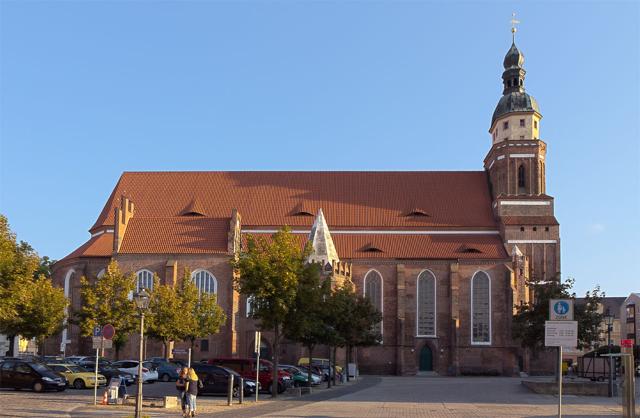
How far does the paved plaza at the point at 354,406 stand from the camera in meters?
28.9

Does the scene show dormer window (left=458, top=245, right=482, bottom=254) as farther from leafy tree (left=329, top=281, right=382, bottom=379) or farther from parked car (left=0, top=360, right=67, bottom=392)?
parked car (left=0, top=360, right=67, bottom=392)

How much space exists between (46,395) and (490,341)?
49.1 meters

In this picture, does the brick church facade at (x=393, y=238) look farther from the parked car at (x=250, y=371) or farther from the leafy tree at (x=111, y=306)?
the parked car at (x=250, y=371)

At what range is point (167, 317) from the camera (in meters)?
57.0

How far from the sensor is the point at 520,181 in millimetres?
81812

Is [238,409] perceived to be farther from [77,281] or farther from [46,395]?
[77,281]

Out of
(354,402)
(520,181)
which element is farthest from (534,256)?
(354,402)

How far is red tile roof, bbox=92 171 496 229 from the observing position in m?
82.8

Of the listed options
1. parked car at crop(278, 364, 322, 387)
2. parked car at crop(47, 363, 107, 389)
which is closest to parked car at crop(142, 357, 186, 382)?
parked car at crop(278, 364, 322, 387)

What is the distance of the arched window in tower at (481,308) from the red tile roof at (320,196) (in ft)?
22.4

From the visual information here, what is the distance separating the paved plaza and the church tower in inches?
1470

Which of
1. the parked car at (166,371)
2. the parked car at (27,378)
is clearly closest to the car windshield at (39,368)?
the parked car at (27,378)

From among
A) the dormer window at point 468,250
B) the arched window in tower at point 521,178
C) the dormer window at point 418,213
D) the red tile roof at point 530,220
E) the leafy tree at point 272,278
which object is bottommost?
the leafy tree at point 272,278

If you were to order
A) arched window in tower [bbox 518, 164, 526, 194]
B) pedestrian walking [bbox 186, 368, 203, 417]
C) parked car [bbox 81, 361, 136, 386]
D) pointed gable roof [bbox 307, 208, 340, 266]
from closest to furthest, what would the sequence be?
pedestrian walking [bbox 186, 368, 203, 417] < parked car [bbox 81, 361, 136, 386] < pointed gable roof [bbox 307, 208, 340, 266] < arched window in tower [bbox 518, 164, 526, 194]
